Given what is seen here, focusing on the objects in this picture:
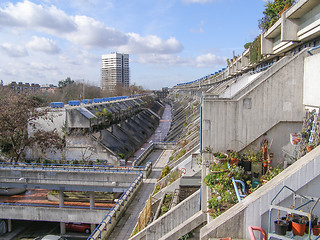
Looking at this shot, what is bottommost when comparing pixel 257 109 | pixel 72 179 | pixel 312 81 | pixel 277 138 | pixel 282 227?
pixel 72 179

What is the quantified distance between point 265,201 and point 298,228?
2.55ft

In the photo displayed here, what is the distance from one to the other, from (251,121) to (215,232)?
17.5 ft

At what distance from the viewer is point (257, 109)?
31.8 feet

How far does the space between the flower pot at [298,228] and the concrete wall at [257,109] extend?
5393 millimetres

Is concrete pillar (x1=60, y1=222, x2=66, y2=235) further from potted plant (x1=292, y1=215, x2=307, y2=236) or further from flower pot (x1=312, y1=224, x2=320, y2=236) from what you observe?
flower pot (x1=312, y1=224, x2=320, y2=236)

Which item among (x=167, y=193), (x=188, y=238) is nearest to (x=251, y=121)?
(x=188, y=238)

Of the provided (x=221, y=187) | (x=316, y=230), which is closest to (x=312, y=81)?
(x=221, y=187)

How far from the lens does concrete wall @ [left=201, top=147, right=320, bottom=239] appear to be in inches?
204

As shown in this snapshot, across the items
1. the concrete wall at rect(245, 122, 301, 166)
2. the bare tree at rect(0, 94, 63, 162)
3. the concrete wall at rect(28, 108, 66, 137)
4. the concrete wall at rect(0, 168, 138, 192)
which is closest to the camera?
the concrete wall at rect(245, 122, 301, 166)

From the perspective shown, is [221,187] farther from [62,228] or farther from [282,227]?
[62,228]

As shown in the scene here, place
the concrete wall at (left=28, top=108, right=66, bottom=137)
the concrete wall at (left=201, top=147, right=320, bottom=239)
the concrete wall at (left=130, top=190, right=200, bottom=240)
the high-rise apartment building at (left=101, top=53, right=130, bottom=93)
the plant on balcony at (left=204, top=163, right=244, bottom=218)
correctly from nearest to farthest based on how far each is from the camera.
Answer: the concrete wall at (left=201, top=147, right=320, bottom=239), the plant on balcony at (left=204, top=163, right=244, bottom=218), the concrete wall at (left=130, top=190, right=200, bottom=240), the concrete wall at (left=28, top=108, right=66, bottom=137), the high-rise apartment building at (left=101, top=53, right=130, bottom=93)

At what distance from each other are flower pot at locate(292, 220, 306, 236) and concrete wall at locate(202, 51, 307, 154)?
5393mm

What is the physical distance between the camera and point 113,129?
1428 inches

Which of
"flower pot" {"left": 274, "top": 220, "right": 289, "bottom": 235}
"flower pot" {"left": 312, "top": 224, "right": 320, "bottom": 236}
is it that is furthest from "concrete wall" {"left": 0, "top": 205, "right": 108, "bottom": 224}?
"flower pot" {"left": 312, "top": 224, "right": 320, "bottom": 236}
